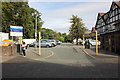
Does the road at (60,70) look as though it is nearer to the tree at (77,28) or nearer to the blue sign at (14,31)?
the blue sign at (14,31)

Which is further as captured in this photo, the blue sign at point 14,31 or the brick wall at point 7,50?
the blue sign at point 14,31

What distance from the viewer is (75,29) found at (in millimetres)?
50094

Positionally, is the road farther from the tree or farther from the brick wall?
the tree

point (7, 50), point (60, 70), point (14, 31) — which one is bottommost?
point (60, 70)

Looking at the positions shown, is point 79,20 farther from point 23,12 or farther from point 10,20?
point 10,20

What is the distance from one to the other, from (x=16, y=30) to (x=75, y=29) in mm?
34799

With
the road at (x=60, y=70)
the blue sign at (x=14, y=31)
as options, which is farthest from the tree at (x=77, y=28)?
the road at (x=60, y=70)

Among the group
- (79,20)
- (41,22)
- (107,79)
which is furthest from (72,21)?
(107,79)

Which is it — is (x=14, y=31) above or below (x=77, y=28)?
below

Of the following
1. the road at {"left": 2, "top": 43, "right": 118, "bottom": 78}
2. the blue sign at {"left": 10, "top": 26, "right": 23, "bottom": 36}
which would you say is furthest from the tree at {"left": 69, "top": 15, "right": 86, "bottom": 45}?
the road at {"left": 2, "top": 43, "right": 118, "bottom": 78}

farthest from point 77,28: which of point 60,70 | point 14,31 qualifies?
point 60,70

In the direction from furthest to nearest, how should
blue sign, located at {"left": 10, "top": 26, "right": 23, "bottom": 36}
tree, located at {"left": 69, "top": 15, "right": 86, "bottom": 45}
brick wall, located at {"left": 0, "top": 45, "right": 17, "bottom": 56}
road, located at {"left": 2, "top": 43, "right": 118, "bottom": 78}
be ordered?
1. tree, located at {"left": 69, "top": 15, "right": 86, "bottom": 45}
2. blue sign, located at {"left": 10, "top": 26, "right": 23, "bottom": 36}
3. brick wall, located at {"left": 0, "top": 45, "right": 17, "bottom": 56}
4. road, located at {"left": 2, "top": 43, "right": 118, "bottom": 78}

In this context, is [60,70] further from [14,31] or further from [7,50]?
[14,31]

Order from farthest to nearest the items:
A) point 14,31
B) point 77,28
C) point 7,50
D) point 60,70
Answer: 1. point 77,28
2. point 14,31
3. point 7,50
4. point 60,70
